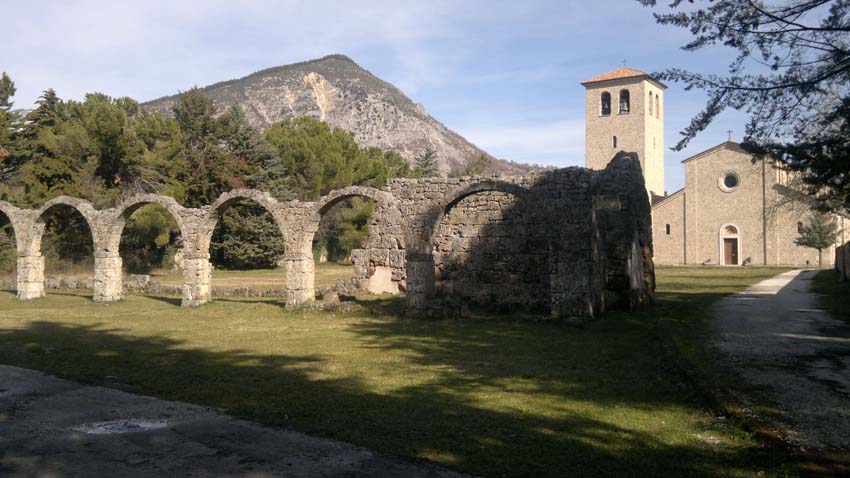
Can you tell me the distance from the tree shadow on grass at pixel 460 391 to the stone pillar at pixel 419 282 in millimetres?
2548

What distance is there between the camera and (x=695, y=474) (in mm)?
4730

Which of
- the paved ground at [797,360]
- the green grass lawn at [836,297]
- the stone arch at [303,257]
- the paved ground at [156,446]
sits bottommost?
the paved ground at [156,446]

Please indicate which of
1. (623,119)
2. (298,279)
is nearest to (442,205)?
(298,279)

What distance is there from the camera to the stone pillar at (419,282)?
609 inches

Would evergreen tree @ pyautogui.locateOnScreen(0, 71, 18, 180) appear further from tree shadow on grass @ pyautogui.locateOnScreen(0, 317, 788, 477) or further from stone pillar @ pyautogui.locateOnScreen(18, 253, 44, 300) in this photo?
tree shadow on grass @ pyautogui.locateOnScreen(0, 317, 788, 477)

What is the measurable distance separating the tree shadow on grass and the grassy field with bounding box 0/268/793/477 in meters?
0.02

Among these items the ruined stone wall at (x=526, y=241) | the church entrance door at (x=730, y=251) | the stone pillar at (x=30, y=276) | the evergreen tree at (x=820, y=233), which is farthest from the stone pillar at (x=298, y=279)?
the church entrance door at (x=730, y=251)

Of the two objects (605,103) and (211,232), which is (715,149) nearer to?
(605,103)

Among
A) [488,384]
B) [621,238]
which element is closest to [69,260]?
[621,238]

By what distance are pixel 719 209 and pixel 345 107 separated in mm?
81302

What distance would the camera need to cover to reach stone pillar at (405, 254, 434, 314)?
15461 millimetres

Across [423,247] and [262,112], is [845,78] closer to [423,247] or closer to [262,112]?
[423,247]

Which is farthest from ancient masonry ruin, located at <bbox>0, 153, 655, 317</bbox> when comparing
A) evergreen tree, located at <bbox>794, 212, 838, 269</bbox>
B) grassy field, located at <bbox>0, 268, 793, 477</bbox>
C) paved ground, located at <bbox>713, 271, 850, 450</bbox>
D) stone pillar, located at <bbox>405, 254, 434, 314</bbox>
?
evergreen tree, located at <bbox>794, 212, 838, 269</bbox>

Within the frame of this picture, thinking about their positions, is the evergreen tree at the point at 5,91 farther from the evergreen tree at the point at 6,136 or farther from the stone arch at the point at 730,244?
the stone arch at the point at 730,244
